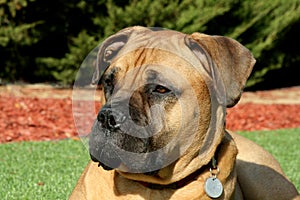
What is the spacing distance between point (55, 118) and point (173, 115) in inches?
302

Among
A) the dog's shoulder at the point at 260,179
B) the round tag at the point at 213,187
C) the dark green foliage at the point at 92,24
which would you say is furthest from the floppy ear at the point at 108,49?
the dark green foliage at the point at 92,24

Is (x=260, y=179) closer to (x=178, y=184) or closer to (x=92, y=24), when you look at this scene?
(x=178, y=184)

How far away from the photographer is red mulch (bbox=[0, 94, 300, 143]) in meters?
10.0

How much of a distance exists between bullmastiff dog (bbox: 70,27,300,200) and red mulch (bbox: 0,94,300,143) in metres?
5.76

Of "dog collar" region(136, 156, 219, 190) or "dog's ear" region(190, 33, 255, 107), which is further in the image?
"dog collar" region(136, 156, 219, 190)

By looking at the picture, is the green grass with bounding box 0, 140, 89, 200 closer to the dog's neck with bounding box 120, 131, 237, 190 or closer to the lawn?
the lawn

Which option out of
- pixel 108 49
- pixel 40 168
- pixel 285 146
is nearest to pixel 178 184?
pixel 108 49

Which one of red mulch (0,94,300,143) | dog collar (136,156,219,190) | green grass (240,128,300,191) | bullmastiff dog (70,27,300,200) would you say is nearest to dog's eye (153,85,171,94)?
bullmastiff dog (70,27,300,200)

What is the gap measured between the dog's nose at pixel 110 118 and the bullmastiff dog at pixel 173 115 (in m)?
0.10

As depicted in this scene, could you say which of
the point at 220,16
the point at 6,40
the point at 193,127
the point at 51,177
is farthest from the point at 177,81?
the point at 220,16

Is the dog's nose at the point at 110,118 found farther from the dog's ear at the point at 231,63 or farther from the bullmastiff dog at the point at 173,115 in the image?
the dog's ear at the point at 231,63

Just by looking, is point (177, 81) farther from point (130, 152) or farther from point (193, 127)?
point (130, 152)

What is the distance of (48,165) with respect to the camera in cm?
709

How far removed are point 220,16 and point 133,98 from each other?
12.0 meters
